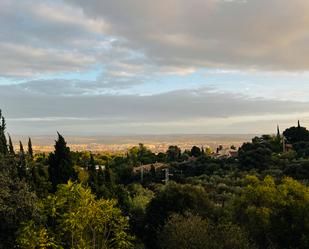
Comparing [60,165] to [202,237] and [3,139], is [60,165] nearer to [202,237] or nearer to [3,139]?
[3,139]

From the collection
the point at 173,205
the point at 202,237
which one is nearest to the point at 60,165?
the point at 173,205

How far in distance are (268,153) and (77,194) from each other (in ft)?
202

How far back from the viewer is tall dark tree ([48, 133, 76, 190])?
45.6 metres

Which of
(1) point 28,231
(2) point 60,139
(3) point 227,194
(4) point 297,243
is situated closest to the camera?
(1) point 28,231

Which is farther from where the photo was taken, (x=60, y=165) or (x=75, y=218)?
(x=60, y=165)

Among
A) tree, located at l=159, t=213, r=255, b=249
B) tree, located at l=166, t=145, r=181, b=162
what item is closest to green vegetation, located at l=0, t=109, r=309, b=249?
tree, located at l=159, t=213, r=255, b=249

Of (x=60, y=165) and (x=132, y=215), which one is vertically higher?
(x=60, y=165)

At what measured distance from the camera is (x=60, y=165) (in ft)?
149

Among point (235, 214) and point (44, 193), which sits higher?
point (44, 193)

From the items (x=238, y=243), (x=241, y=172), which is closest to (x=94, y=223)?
(x=238, y=243)

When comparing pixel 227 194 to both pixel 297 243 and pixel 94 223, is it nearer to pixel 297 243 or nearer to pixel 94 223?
pixel 297 243

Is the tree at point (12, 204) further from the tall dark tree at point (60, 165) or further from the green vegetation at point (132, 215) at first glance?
the tall dark tree at point (60, 165)

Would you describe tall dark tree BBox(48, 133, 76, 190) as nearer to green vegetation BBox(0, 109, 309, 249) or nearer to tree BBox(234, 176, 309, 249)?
green vegetation BBox(0, 109, 309, 249)

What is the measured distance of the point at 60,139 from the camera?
46.1m
